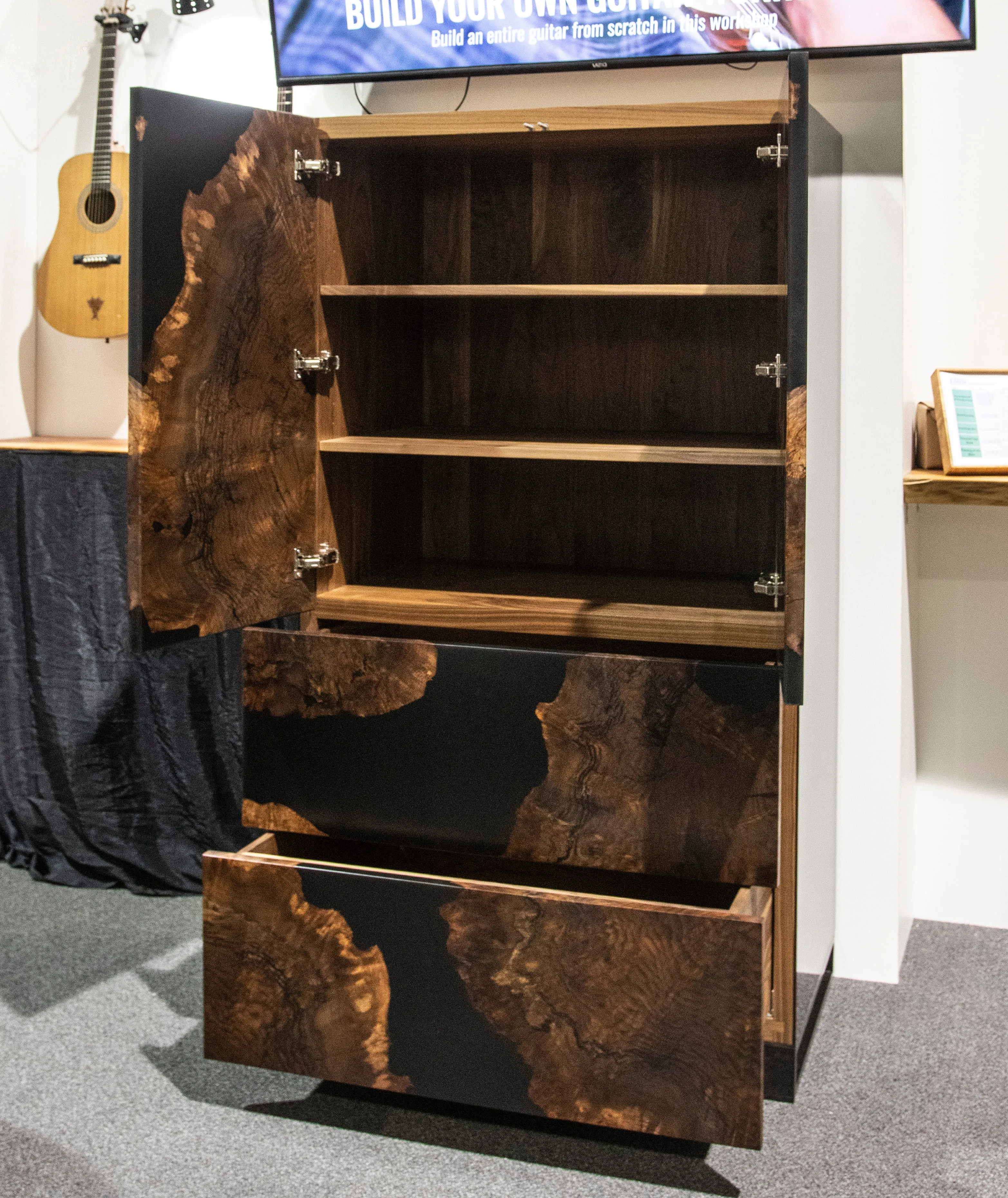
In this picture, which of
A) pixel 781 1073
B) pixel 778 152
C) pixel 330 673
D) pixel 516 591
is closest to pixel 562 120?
pixel 778 152

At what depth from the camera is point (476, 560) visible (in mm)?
2492

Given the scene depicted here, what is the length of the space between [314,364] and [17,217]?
4.97ft

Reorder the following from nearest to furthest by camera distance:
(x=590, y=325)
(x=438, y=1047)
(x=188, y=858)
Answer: (x=438, y=1047) → (x=590, y=325) → (x=188, y=858)

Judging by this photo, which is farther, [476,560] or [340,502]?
[476,560]

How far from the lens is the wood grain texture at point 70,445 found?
2.87 m

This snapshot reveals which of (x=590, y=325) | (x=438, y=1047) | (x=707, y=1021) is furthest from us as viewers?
(x=590, y=325)

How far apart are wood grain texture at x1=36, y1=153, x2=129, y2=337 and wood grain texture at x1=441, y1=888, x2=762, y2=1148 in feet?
5.91

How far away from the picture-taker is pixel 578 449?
77.4 inches

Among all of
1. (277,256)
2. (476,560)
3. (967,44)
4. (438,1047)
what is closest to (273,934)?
(438,1047)

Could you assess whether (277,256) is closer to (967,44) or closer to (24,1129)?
(967,44)

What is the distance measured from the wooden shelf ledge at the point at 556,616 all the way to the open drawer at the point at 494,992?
0.40 metres

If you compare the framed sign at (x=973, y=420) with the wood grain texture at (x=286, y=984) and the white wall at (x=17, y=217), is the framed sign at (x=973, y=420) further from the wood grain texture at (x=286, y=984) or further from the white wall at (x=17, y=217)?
the white wall at (x=17, y=217)

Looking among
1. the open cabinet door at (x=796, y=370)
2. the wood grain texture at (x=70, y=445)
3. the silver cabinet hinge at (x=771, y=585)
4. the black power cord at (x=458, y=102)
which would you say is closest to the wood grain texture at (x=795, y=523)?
the open cabinet door at (x=796, y=370)

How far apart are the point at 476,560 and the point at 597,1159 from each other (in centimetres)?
112
